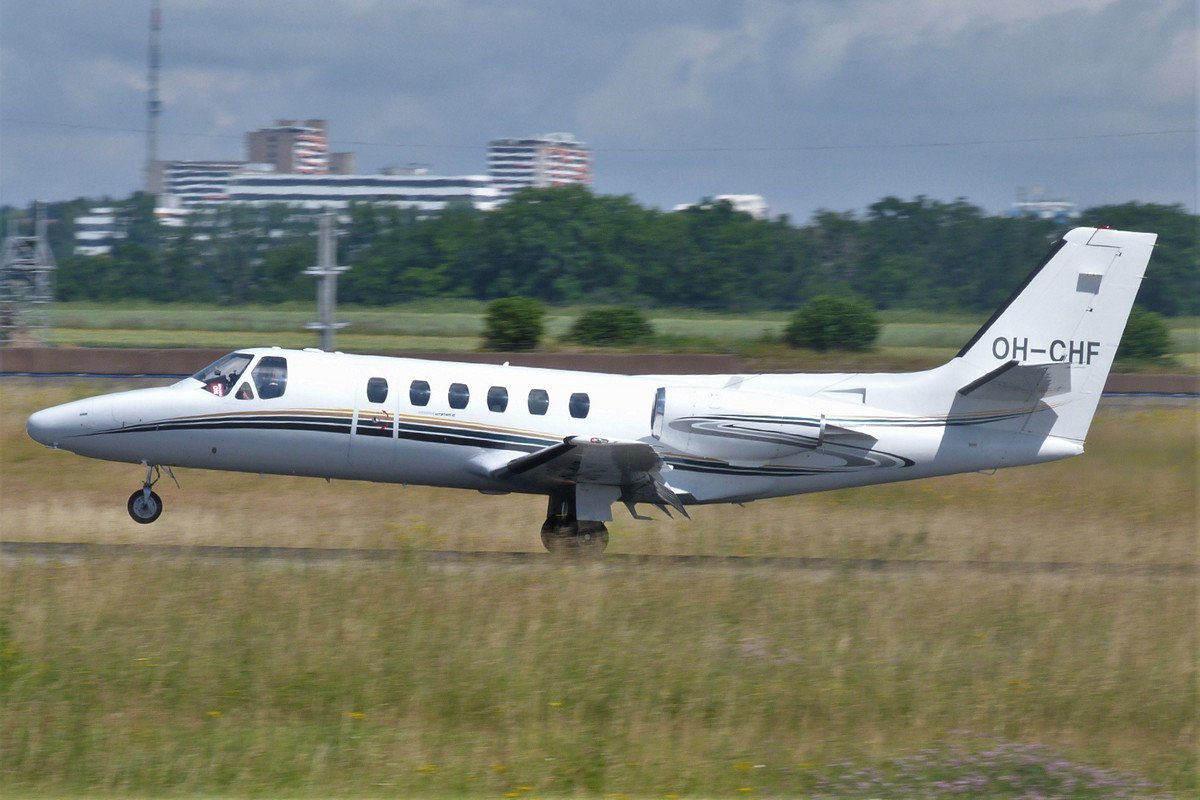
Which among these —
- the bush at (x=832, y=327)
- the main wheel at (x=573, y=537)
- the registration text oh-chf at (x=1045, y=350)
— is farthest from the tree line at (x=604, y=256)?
the main wheel at (x=573, y=537)

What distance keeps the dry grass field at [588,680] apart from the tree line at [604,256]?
3912cm

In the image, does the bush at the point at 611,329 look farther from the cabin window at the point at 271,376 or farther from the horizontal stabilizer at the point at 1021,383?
the cabin window at the point at 271,376

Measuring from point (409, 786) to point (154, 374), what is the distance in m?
24.4

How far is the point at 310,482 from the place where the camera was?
68.3 feet

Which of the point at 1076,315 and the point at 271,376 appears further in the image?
the point at 1076,315

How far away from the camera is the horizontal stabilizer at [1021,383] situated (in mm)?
14297

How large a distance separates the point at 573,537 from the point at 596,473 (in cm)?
101

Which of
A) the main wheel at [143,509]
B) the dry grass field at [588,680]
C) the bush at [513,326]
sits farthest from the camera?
the bush at [513,326]

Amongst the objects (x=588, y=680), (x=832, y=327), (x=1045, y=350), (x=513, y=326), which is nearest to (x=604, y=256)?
(x=832, y=327)

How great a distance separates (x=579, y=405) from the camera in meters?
14.5

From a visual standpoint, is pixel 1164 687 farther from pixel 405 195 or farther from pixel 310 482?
pixel 405 195

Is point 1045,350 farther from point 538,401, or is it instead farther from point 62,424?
point 62,424

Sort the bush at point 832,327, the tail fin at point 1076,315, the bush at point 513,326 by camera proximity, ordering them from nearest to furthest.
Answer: the tail fin at point 1076,315 < the bush at point 513,326 < the bush at point 832,327

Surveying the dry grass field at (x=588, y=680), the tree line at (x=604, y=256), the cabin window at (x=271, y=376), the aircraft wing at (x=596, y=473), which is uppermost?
the tree line at (x=604, y=256)
